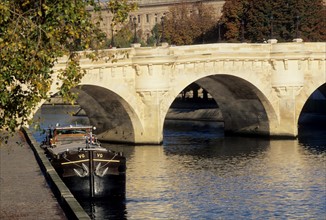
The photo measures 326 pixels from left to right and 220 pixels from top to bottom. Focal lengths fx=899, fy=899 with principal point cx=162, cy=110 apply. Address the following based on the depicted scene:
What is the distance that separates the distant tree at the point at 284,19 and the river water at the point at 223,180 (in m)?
30.0

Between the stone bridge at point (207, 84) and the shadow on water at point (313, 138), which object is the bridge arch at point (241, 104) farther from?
the shadow on water at point (313, 138)

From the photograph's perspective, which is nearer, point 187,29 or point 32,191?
point 32,191

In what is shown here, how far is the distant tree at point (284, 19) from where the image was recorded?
107 metres

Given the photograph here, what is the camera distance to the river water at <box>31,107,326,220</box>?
4219 cm

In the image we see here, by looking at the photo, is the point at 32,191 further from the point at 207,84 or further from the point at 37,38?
the point at 207,84

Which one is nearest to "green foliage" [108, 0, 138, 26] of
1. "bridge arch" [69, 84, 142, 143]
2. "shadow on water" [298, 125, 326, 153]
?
"bridge arch" [69, 84, 142, 143]

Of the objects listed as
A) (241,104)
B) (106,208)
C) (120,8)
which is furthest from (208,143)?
(120,8)

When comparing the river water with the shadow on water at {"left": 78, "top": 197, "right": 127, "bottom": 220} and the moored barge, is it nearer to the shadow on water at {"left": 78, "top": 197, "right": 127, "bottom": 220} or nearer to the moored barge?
the shadow on water at {"left": 78, "top": 197, "right": 127, "bottom": 220}

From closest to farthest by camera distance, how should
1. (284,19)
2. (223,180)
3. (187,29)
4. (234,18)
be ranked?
1. (223,180)
2. (284,19)
3. (234,18)
4. (187,29)

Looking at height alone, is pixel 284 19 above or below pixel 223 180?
above

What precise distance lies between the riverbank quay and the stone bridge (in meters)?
23.3

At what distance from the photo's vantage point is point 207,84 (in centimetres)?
8081

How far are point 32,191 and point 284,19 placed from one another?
77.2 meters

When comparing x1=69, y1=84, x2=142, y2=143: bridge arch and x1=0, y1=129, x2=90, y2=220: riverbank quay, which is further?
x1=69, y1=84, x2=142, y2=143: bridge arch
